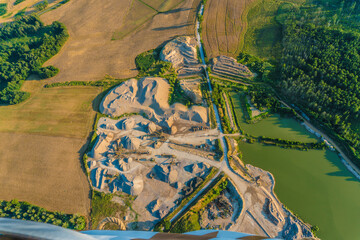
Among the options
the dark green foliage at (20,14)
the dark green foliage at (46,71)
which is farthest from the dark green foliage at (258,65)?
the dark green foliage at (20,14)

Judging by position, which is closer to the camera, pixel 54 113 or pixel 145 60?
pixel 54 113

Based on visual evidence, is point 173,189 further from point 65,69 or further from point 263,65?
point 65,69

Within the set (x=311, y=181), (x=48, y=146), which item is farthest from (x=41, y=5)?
(x=311, y=181)

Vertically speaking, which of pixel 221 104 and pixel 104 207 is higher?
pixel 221 104

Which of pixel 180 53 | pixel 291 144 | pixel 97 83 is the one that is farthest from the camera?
pixel 180 53

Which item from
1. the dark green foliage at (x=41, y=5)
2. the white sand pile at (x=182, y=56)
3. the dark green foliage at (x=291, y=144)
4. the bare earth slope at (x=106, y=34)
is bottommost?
the dark green foliage at (x=291, y=144)

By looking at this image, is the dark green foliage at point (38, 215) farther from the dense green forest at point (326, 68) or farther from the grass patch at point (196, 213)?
the dense green forest at point (326, 68)

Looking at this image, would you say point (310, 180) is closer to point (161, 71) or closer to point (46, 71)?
point (161, 71)
